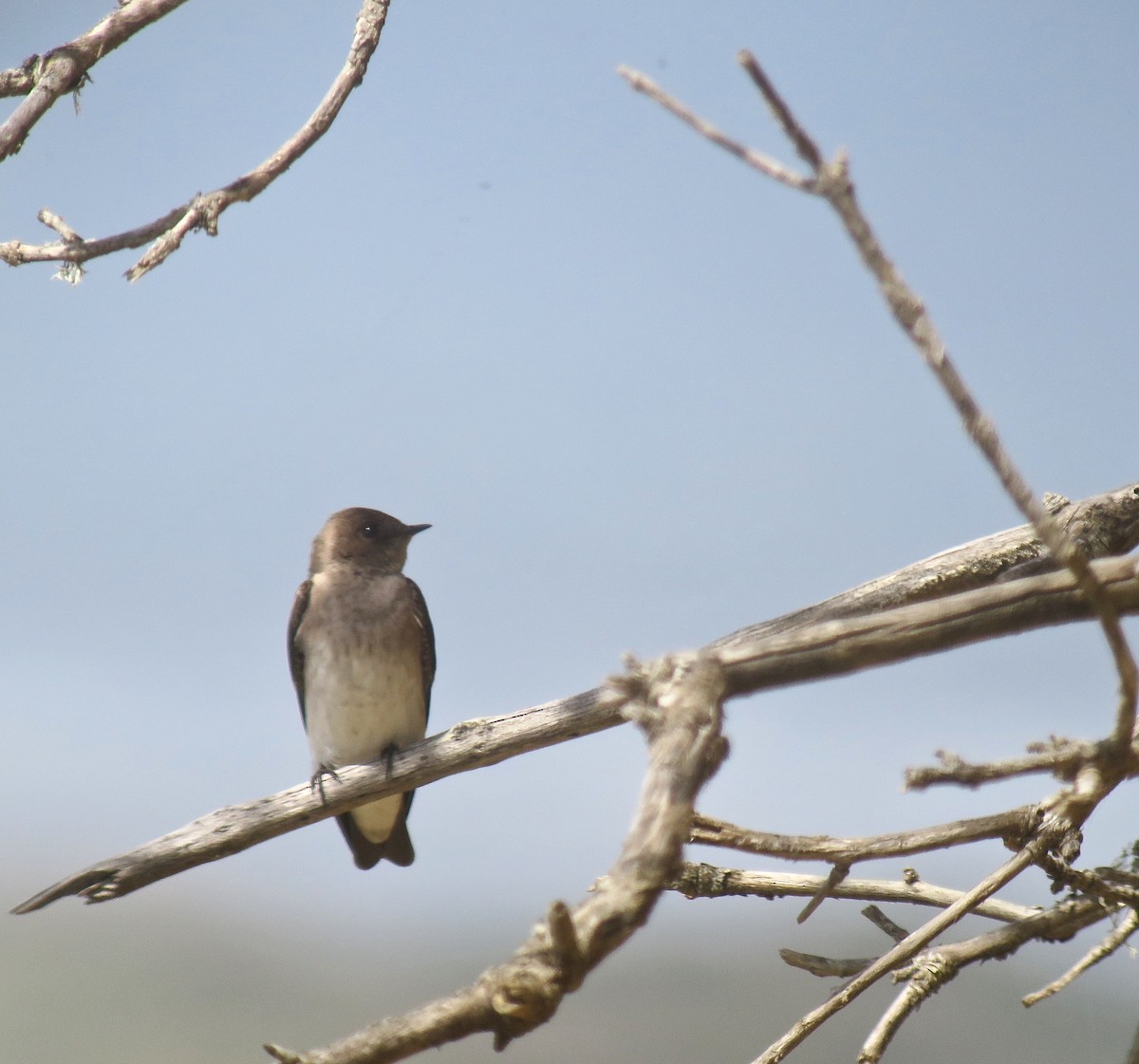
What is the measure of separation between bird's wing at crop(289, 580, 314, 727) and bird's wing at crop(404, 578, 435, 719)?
0.52m

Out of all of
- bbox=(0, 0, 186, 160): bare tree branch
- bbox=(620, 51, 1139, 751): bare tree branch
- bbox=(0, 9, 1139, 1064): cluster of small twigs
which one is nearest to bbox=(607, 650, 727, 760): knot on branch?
bbox=(0, 9, 1139, 1064): cluster of small twigs

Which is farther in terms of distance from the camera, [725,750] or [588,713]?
[588,713]

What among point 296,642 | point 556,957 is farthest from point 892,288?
point 296,642

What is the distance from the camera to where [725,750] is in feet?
4.76

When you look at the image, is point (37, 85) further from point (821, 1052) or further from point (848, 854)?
point (821, 1052)

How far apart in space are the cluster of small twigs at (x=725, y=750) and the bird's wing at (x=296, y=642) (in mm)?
2180

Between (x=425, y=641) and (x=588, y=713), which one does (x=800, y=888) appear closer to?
(x=588, y=713)

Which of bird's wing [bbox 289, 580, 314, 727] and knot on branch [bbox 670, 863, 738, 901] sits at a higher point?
bird's wing [bbox 289, 580, 314, 727]

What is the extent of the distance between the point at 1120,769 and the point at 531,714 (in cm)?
167

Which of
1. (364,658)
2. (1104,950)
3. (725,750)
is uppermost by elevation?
(364,658)

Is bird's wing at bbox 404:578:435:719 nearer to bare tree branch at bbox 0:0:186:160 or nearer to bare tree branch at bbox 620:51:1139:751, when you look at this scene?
bare tree branch at bbox 0:0:186:160

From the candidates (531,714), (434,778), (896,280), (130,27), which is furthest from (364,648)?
(896,280)

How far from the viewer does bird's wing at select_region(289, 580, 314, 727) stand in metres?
5.92

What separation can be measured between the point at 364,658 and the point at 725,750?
4.31m
